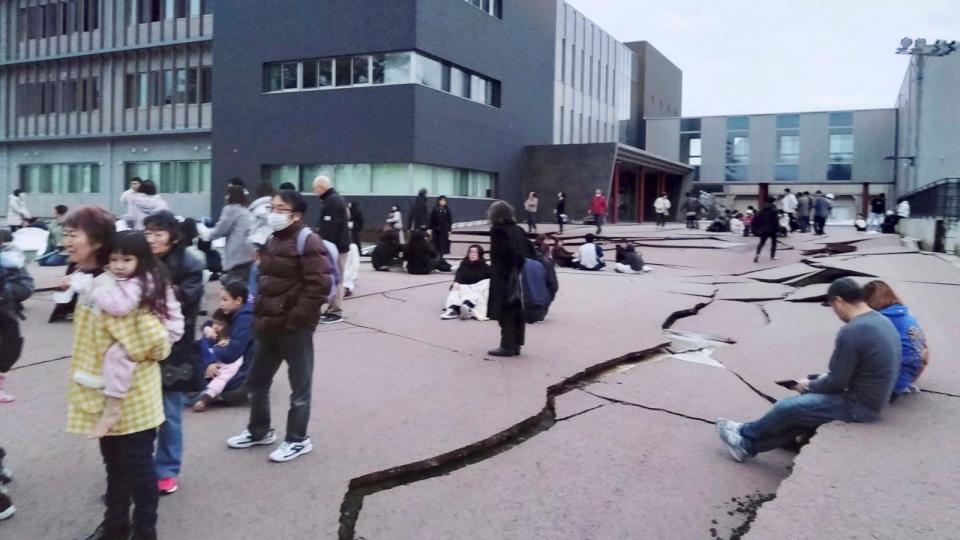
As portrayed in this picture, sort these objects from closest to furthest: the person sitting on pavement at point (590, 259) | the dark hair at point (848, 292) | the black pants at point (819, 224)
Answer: the dark hair at point (848, 292), the person sitting on pavement at point (590, 259), the black pants at point (819, 224)

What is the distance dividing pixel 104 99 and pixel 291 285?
4028 centimetres

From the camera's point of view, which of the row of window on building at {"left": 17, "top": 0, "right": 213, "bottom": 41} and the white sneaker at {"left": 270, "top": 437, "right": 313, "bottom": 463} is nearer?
the white sneaker at {"left": 270, "top": 437, "right": 313, "bottom": 463}

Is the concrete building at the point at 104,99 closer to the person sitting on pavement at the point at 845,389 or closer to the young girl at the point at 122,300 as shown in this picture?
the young girl at the point at 122,300

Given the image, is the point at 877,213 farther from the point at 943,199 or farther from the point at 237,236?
the point at 237,236

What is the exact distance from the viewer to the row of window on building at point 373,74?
2745 centimetres

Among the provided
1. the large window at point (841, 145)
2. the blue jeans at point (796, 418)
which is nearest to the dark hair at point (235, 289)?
the blue jeans at point (796, 418)

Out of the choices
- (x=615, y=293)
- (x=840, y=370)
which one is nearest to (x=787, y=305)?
(x=615, y=293)

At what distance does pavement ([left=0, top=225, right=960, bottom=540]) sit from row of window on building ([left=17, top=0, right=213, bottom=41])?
31.3 meters

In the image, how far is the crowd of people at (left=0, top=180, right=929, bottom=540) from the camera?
334 cm

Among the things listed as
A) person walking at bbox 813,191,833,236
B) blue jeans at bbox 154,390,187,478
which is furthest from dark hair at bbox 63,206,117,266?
person walking at bbox 813,191,833,236

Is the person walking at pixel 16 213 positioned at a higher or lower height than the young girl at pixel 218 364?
higher

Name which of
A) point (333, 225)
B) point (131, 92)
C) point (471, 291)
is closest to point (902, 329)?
point (471, 291)

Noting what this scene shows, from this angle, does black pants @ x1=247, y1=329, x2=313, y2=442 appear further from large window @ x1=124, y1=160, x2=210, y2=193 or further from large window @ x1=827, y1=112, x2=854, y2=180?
large window @ x1=827, y1=112, x2=854, y2=180

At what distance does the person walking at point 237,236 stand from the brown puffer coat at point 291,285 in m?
4.41
